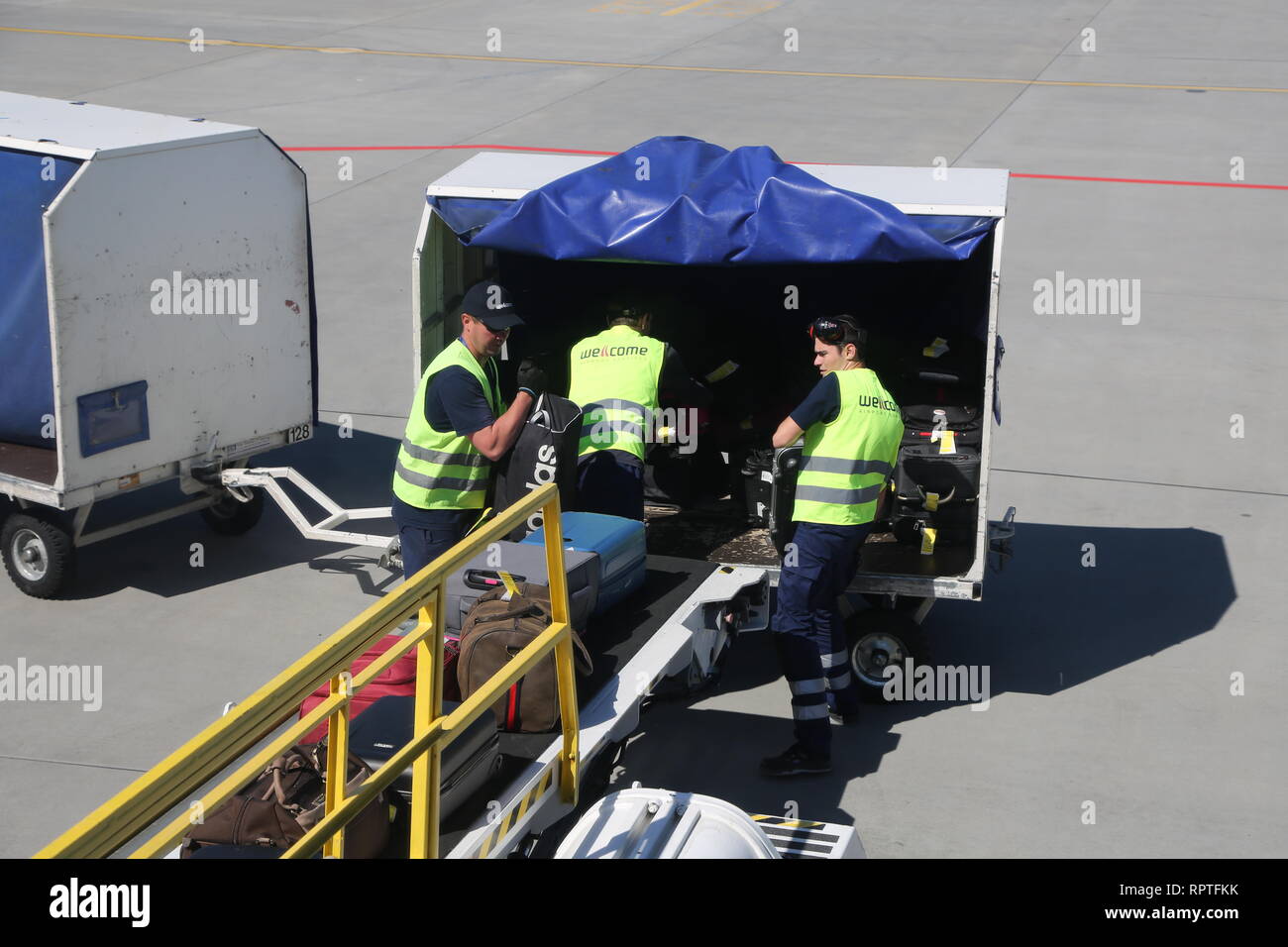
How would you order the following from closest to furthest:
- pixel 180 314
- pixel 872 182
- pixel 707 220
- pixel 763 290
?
pixel 707 220
pixel 872 182
pixel 180 314
pixel 763 290

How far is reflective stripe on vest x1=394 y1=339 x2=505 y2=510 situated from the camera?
6.84 metres

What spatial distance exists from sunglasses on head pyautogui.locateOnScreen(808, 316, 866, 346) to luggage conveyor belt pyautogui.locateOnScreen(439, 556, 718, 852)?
1264 mm

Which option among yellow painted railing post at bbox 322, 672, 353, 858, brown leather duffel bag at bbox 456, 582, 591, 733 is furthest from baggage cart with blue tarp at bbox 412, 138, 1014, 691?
yellow painted railing post at bbox 322, 672, 353, 858

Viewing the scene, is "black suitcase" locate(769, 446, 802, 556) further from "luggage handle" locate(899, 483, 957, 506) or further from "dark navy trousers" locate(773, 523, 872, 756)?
"luggage handle" locate(899, 483, 957, 506)

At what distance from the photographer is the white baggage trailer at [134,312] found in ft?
25.7

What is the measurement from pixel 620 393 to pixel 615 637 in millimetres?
1508

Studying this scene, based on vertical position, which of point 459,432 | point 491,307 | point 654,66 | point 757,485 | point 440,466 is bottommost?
point 757,485

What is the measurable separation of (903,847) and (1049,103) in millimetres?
19247

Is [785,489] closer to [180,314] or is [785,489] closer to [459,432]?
[459,432]

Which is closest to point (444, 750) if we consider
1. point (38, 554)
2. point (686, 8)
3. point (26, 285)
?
point (38, 554)

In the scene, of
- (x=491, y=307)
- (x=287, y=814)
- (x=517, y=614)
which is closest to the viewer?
(x=287, y=814)

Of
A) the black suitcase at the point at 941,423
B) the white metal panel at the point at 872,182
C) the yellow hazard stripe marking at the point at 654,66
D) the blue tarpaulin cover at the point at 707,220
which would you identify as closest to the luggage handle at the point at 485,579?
the blue tarpaulin cover at the point at 707,220

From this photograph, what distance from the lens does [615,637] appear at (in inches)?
249

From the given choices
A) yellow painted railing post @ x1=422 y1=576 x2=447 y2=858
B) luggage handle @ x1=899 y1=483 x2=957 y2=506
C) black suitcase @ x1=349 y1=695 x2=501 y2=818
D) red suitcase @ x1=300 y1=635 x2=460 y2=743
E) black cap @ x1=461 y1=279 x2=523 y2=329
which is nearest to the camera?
yellow painted railing post @ x1=422 y1=576 x2=447 y2=858
